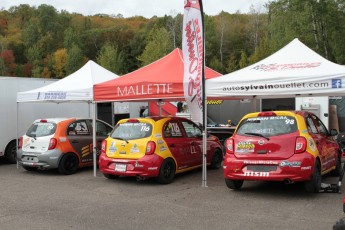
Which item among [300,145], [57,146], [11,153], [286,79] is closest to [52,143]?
[57,146]

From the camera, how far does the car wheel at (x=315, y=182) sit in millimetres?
7332

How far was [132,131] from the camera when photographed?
9273mm

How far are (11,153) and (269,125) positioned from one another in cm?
922

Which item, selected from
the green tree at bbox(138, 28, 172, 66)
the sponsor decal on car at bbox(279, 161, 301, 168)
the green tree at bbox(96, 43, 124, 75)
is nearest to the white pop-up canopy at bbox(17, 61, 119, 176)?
the sponsor decal on car at bbox(279, 161, 301, 168)

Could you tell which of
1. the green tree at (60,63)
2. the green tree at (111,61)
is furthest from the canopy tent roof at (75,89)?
the green tree at (60,63)

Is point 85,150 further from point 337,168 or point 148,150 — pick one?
point 337,168

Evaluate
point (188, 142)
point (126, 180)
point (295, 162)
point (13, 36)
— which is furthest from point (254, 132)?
point (13, 36)

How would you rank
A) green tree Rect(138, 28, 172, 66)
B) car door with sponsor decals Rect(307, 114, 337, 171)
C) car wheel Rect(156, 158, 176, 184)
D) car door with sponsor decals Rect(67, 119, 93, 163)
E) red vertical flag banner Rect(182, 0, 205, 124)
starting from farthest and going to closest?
green tree Rect(138, 28, 172, 66) → car door with sponsor decals Rect(67, 119, 93, 163) → car wheel Rect(156, 158, 176, 184) → red vertical flag banner Rect(182, 0, 205, 124) → car door with sponsor decals Rect(307, 114, 337, 171)

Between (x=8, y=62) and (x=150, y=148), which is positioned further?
(x=8, y=62)

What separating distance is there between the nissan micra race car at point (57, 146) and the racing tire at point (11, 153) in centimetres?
207

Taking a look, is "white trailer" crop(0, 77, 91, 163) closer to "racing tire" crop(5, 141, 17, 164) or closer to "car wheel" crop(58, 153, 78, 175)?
"racing tire" crop(5, 141, 17, 164)

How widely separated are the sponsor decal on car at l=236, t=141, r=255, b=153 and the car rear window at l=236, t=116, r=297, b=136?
0.87 ft

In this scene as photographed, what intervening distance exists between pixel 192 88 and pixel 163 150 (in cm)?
152

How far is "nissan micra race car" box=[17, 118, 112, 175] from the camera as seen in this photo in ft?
34.9
